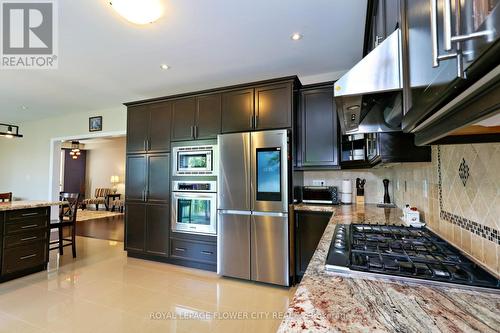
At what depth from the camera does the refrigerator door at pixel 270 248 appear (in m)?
2.77

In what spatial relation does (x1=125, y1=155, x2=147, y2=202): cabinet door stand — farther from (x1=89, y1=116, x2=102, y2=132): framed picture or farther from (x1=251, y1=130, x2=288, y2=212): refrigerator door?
(x1=251, y1=130, x2=288, y2=212): refrigerator door

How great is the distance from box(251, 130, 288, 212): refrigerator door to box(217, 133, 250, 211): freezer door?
0.09 metres

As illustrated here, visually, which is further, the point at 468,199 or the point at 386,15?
the point at 386,15

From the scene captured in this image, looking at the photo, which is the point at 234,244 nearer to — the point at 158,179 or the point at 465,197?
the point at 158,179

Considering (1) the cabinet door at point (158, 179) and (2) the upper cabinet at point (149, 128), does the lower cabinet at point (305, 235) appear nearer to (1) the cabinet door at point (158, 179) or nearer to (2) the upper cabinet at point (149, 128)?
(1) the cabinet door at point (158, 179)

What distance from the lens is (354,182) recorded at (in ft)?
10.7

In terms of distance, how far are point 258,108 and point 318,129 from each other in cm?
80

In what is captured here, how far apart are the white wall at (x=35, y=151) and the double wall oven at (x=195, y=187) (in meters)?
2.41

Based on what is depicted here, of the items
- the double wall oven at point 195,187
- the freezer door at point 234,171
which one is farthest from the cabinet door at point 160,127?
the freezer door at point 234,171

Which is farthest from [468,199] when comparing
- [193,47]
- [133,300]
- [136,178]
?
[136,178]

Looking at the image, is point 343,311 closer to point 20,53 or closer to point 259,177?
point 259,177

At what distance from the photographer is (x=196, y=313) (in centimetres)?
226

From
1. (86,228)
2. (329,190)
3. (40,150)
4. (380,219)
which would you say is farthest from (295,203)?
(40,150)

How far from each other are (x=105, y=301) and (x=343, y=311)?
104 inches
